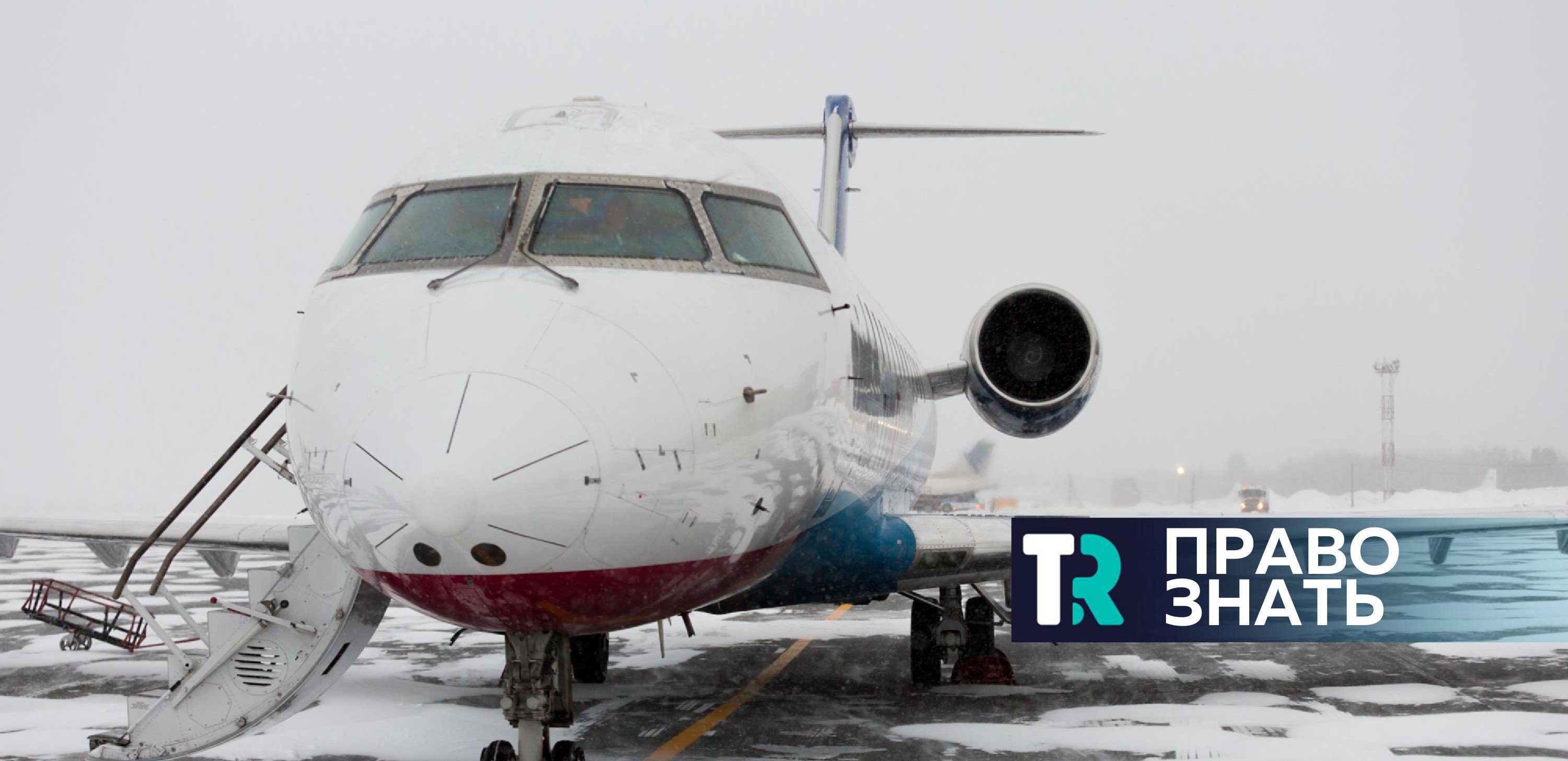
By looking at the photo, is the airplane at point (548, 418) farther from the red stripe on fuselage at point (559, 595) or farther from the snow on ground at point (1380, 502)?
the snow on ground at point (1380, 502)

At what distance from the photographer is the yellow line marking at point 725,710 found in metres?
7.99

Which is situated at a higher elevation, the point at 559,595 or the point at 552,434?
the point at 552,434

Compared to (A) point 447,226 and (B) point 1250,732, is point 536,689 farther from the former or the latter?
(B) point 1250,732

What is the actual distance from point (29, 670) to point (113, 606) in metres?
4.99

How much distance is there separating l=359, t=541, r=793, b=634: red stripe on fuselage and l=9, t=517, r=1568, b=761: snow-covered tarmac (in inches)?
111

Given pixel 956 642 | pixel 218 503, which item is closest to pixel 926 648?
pixel 956 642

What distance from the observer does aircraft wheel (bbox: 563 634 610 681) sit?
10758mm

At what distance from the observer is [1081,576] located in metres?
9.84

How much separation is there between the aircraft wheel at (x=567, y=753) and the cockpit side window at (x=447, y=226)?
1930 millimetres

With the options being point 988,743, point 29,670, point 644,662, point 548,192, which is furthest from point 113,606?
point 548,192

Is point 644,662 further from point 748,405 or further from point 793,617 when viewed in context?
point 748,405

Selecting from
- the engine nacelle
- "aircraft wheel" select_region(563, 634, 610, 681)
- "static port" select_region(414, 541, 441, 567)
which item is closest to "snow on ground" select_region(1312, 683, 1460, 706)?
the engine nacelle

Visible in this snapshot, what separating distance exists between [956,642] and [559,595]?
644 cm

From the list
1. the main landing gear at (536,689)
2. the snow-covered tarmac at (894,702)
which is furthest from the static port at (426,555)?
the snow-covered tarmac at (894,702)
